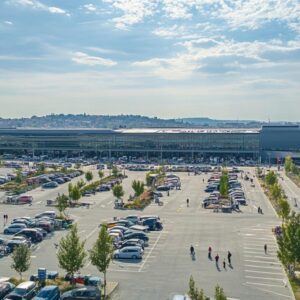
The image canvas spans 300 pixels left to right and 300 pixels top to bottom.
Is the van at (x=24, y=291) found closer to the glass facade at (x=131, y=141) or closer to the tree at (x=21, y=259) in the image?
the tree at (x=21, y=259)

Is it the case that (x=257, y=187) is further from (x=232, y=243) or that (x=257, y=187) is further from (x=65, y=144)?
(x=65, y=144)

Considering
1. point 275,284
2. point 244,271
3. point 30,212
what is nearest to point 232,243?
point 244,271

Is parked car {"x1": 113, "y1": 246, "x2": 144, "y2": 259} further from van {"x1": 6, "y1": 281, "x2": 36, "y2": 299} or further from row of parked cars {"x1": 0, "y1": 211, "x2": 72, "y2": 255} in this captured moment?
van {"x1": 6, "y1": 281, "x2": 36, "y2": 299}

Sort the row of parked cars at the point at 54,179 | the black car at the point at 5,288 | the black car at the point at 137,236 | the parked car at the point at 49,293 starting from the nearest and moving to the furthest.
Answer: the parked car at the point at 49,293
the black car at the point at 5,288
the black car at the point at 137,236
the row of parked cars at the point at 54,179

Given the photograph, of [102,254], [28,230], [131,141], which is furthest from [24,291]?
[131,141]

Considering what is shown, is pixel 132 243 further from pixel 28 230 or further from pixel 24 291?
pixel 24 291

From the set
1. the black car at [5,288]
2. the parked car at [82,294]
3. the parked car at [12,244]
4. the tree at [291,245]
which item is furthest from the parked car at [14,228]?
the tree at [291,245]
